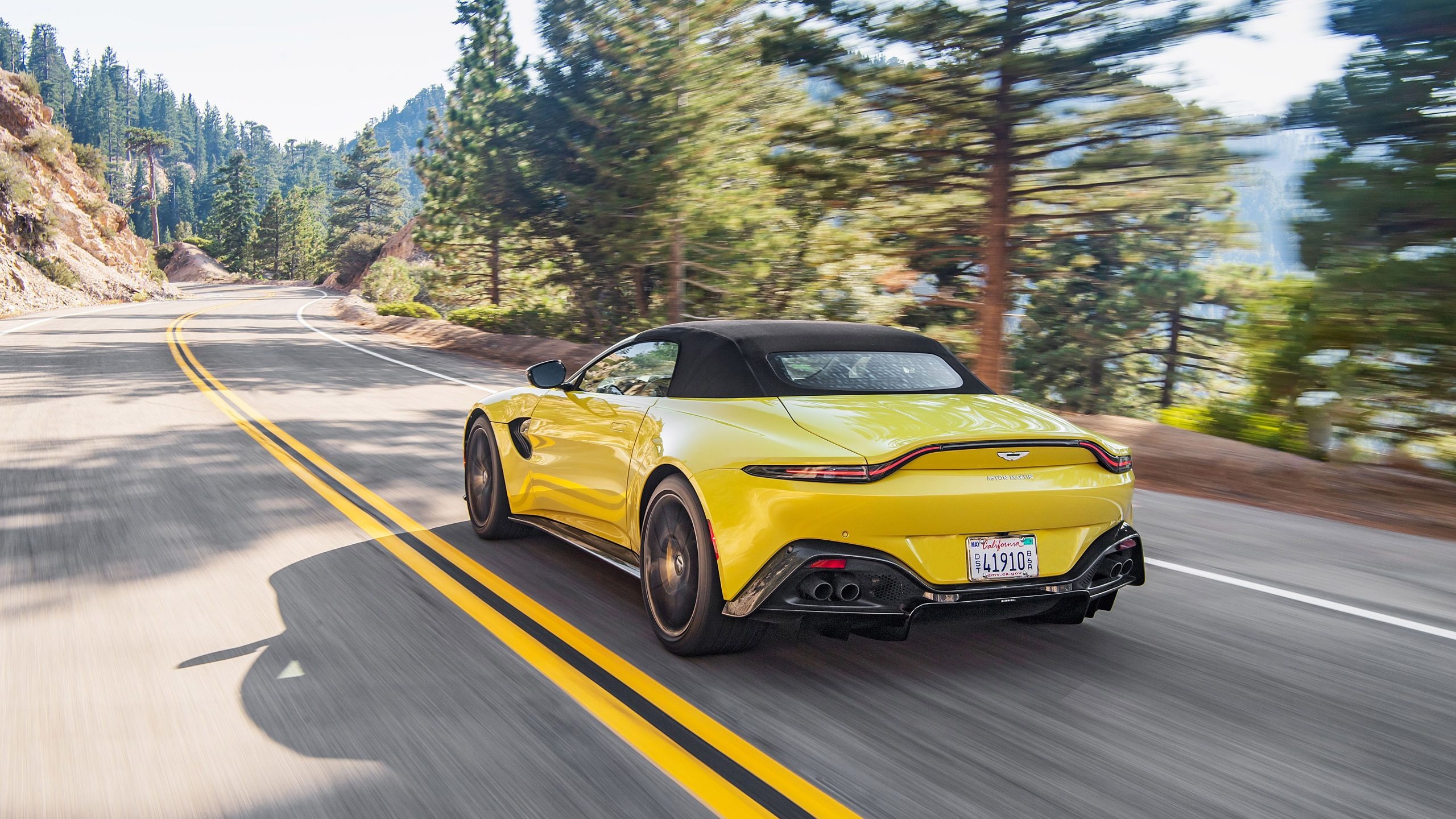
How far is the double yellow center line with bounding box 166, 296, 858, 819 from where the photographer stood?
3004mm

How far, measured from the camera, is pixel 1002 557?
150 inches

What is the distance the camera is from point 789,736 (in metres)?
3.40

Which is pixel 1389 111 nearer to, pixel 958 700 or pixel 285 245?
pixel 958 700

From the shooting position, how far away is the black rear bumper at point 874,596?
12.0 ft

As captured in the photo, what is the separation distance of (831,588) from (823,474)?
39 centimetres

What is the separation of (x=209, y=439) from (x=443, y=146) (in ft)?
139

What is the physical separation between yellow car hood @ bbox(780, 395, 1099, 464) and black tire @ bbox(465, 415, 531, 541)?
7.71ft

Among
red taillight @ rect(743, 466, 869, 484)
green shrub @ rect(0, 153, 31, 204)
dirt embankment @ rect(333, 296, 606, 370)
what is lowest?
dirt embankment @ rect(333, 296, 606, 370)

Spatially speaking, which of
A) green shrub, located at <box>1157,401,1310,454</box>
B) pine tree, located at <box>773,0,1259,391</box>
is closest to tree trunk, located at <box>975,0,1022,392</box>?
pine tree, located at <box>773,0,1259,391</box>

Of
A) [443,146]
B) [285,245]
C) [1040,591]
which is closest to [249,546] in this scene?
[1040,591]

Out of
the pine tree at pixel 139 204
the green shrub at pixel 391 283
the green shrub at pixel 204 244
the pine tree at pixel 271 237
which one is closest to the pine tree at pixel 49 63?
the pine tree at pixel 139 204

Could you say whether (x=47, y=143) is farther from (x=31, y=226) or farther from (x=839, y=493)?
(x=839, y=493)

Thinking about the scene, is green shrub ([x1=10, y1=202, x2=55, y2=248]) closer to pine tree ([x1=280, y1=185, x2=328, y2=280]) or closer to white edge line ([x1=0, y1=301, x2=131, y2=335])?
white edge line ([x1=0, y1=301, x2=131, y2=335])

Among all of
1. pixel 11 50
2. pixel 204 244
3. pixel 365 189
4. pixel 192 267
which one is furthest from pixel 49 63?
pixel 365 189
